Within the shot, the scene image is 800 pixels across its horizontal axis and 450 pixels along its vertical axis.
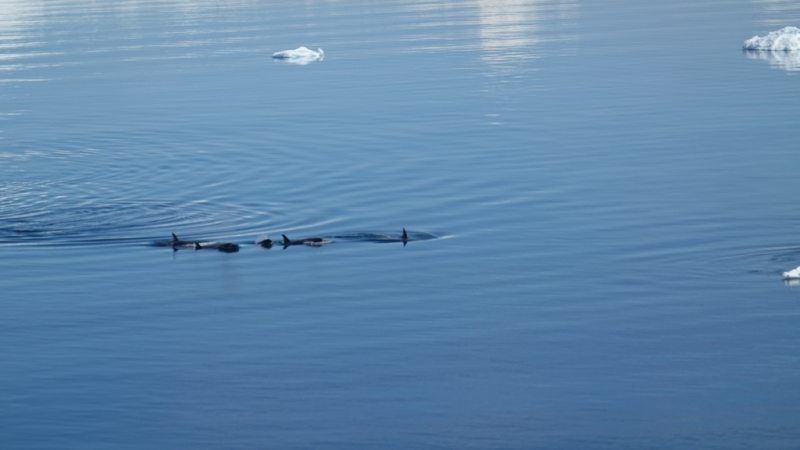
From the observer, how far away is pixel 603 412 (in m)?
13.3

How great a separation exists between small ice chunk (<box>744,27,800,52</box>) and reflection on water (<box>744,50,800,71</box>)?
19 cm

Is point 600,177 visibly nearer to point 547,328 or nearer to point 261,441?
point 547,328

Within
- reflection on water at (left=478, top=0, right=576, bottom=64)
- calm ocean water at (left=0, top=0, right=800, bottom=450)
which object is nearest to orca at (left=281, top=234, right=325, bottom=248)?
calm ocean water at (left=0, top=0, right=800, bottom=450)

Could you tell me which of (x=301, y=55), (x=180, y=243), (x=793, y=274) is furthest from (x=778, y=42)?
(x=180, y=243)

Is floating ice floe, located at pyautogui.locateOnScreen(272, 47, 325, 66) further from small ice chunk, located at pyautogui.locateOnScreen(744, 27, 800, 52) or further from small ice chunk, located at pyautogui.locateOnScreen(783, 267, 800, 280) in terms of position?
small ice chunk, located at pyautogui.locateOnScreen(783, 267, 800, 280)

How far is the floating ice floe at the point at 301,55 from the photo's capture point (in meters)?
49.4

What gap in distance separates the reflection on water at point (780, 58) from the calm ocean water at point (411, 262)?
1.05 ft

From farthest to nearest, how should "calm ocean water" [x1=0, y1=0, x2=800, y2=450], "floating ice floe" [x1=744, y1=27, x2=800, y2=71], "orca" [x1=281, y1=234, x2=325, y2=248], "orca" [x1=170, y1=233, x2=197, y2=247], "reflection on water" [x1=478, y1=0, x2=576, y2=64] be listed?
"reflection on water" [x1=478, y1=0, x2=576, y2=64] → "floating ice floe" [x1=744, y1=27, x2=800, y2=71] → "orca" [x1=170, y1=233, x2=197, y2=247] → "orca" [x1=281, y1=234, x2=325, y2=248] → "calm ocean water" [x1=0, y1=0, x2=800, y2=450]

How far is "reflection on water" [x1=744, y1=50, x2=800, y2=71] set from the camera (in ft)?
142

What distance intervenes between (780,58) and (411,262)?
30.8 meters

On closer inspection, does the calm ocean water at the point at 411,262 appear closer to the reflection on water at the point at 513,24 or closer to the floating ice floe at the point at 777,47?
the floating ice floe at the point at 777,47

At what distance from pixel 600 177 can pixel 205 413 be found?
14125 mm

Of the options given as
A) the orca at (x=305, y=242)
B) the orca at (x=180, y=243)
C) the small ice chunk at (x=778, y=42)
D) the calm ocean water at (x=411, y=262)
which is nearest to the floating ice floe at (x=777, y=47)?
the small ice chunk at (x=778, y=42)

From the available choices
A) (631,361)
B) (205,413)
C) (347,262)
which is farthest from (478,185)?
(205,413)
